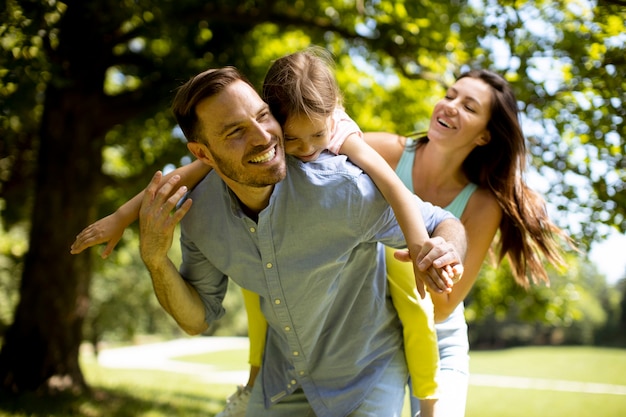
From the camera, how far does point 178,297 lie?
279 cm

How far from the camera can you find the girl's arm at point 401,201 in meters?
2.28

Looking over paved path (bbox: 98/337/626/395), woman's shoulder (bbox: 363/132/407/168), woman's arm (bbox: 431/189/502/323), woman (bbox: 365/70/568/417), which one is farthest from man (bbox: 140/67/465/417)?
paved path (bbox: 98/337/626/395)

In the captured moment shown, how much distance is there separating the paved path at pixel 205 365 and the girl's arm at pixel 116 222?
484 inches

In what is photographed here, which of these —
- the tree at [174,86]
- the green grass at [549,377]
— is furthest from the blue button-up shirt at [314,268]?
the green grass at [549,377]

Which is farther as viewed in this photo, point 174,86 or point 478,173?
point 174,86

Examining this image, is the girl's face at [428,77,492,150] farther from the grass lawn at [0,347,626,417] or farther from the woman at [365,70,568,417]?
the grass lawn at [0,347,626,417]

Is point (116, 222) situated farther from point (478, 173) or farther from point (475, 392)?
point (475, 392)

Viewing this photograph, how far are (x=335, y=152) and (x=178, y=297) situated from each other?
0.92m

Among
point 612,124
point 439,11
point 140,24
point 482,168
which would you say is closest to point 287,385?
point 482,168

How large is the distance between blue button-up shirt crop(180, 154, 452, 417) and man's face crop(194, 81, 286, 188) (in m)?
0.15

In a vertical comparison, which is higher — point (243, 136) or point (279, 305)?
point (243, 136)

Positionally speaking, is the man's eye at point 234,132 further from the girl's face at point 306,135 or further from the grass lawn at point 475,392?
the grass lawn at point 475,392

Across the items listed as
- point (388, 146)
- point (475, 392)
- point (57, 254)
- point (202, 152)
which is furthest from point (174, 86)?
point (475, 392)

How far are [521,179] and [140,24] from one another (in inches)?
171
